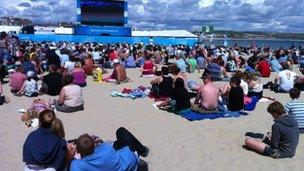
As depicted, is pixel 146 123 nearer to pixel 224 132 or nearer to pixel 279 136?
pixel 224 132

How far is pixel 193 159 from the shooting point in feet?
23.0

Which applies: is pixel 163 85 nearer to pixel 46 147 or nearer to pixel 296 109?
pixel 296 109

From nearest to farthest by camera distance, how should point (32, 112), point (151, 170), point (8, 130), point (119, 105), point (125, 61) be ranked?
point (151, 170), point (8, 130), point (32, 112), point (119, 105), point (125, 61)

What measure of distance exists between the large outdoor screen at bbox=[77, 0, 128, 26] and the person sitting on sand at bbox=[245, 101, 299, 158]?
50.0 metres

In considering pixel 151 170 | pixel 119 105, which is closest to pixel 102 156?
pixel 151 170

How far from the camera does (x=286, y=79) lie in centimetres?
1380

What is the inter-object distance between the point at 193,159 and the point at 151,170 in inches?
33.7

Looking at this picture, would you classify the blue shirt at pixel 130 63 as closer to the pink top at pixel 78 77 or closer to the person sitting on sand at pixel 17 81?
the pink top at pixel 78 77

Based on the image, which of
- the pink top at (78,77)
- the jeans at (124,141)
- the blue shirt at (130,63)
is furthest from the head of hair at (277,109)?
the blue shirt at (130,63)

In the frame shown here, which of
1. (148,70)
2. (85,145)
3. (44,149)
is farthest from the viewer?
(148,70)

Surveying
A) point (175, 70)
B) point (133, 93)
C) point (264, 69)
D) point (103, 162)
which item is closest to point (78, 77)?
point (133, 93)

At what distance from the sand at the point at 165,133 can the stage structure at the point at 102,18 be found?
42.7 m

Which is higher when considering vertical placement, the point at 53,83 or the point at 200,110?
the point at 53,83

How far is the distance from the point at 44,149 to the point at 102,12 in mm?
52553
